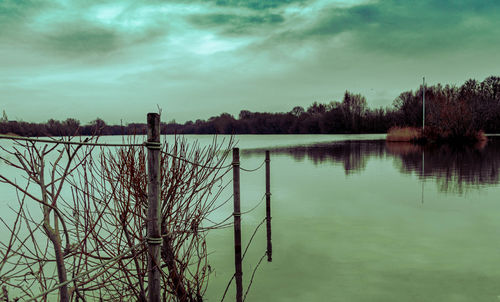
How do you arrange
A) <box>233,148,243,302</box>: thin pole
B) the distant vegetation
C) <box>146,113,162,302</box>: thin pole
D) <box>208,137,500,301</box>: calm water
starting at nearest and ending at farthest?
<box>146,113,162,302</box>: thin pole, <box>233,148,243,302</box>: thin pole, <box>208,137,500,301</box>: calm water, the distant vegetation

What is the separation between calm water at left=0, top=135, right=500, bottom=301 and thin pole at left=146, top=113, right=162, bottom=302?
241cm

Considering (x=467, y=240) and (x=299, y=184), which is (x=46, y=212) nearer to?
(x=467, y=240)

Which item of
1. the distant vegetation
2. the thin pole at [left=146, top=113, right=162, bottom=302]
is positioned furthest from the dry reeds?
the thin pole at [left=146, top=113, right=162, bottom=302]

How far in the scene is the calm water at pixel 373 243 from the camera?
188 inches

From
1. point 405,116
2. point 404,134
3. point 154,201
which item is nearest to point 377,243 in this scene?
point 154,201

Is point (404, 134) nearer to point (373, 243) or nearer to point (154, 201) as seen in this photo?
point (373, 243)

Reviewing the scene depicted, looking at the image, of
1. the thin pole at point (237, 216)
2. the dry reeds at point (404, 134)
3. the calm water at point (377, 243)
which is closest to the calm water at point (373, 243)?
the calm water at point (377, 243)

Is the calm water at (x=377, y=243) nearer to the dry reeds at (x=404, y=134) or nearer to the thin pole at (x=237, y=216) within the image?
the thin pole at (x=237, y=216)

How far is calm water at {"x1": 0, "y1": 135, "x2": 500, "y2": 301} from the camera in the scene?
188 inches

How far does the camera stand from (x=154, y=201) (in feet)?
7.74

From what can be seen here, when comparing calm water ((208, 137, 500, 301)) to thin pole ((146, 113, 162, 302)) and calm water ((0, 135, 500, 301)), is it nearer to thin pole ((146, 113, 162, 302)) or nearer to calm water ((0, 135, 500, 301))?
calm water ((0, 135, 500, 301))

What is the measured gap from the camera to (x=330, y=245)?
21.3ft

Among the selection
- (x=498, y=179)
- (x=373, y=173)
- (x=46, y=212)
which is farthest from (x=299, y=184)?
(x=46, y=212)

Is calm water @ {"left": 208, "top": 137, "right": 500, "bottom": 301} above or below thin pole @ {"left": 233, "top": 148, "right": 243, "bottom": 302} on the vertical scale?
below
